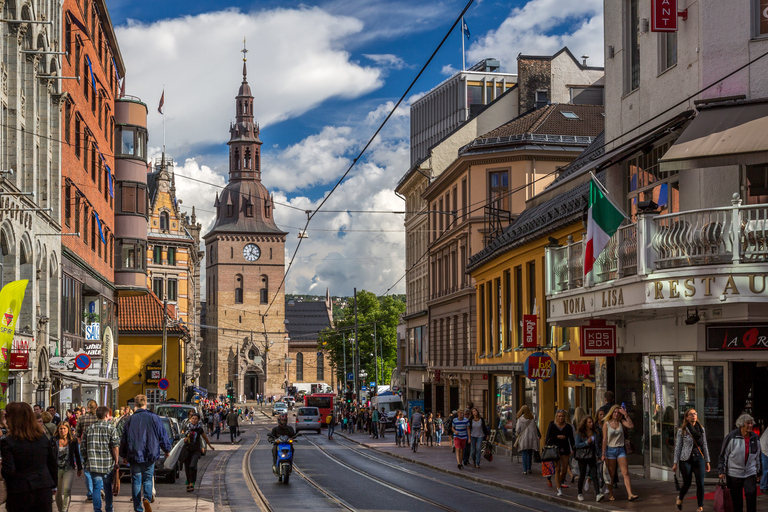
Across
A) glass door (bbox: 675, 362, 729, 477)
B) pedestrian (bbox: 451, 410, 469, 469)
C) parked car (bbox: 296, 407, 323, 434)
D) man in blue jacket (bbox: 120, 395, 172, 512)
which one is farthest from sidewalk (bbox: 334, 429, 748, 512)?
parked car (bbox: 296, 407, 323, 434)

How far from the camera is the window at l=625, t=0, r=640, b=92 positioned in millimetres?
21547

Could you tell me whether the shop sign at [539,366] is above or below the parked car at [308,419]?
above

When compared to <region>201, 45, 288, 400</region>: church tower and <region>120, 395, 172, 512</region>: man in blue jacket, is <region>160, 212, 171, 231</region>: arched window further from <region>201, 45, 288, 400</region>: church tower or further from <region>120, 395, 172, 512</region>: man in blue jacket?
<region>120, 395, 172, 512</region>: man in blue jacket

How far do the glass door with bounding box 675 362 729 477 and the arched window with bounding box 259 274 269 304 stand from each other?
120 metres

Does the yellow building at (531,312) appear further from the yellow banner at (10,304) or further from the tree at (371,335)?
the tree at (371,335)

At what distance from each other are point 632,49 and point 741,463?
1093 cm

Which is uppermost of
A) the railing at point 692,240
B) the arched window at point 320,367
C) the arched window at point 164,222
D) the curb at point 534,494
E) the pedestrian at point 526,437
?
the arched window at point 164,222

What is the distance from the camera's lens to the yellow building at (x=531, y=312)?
83.5 ft

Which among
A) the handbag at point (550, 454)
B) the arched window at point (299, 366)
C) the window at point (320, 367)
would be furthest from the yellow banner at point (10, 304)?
the window at point (320, 367)

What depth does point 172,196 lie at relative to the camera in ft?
303

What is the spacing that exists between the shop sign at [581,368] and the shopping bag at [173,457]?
378 inches

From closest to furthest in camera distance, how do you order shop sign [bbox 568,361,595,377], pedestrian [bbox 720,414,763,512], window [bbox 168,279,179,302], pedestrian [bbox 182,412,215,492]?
pedestrian [bbox 720,414,763,512]
pedestrian [bbox 182,412,215,492]
shop sign [bbox 568,361,595,377]
window [bbox 168,279,179,302]

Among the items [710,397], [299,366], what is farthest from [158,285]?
[710,397]

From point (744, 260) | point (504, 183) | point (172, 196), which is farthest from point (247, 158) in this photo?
point (744, 260)
